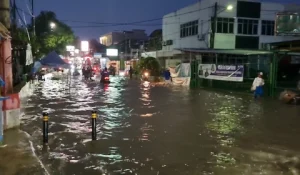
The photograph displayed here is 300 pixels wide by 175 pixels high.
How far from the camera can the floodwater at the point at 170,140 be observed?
7332mm

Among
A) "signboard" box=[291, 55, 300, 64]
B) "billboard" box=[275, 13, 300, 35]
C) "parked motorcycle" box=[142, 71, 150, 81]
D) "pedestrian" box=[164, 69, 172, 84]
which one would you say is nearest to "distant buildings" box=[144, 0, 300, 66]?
"pedestrian" box=[164, 69, 172, 84]

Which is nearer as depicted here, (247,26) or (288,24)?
(288,24)

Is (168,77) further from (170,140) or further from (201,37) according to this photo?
(170,140)

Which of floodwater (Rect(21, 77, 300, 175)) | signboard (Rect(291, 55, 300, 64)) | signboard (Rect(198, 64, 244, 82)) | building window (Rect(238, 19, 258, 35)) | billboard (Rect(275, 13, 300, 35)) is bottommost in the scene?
floodwater (Rect(21, 77, 300, 175))

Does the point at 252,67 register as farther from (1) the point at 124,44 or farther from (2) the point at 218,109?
(1) the point at 124,44

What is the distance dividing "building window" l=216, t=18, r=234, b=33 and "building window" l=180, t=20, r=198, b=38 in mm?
3165

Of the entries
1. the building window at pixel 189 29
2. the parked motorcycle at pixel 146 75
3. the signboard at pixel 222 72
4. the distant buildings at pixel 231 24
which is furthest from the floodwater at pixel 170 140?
the building window at pixel 189 29

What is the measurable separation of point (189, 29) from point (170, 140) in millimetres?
33133

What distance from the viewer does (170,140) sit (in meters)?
9.76

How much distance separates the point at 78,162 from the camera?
7.59 m

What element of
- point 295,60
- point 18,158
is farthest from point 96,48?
point 18,158

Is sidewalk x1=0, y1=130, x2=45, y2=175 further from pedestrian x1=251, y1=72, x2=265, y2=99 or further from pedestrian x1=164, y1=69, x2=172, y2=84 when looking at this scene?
pedestrian x1=164, y1=69, x2=172, y2=84

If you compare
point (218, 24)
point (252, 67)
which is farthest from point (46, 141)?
point (218, 24)

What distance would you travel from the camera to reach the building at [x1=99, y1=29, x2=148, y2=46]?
8756cm
